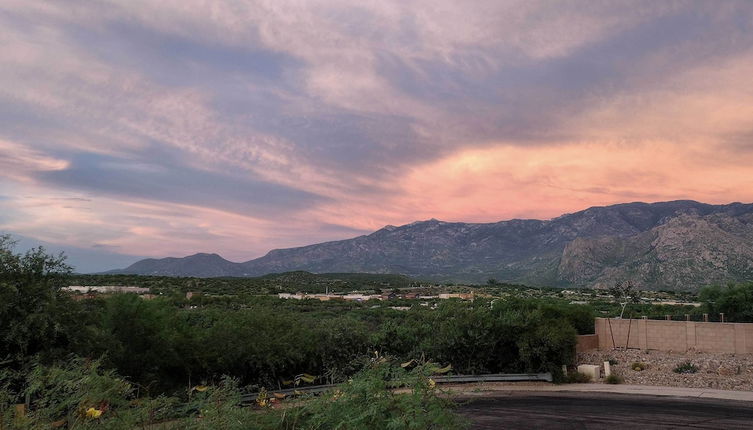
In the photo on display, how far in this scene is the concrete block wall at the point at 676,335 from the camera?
3538 centimetres

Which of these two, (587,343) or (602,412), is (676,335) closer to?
(587,343)

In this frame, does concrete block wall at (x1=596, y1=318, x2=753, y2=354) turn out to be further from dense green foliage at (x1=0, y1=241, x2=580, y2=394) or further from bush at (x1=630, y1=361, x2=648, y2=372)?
bush at (x1=630, y1=361, x2=648, y2=372)

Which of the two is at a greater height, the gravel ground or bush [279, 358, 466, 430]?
bush [279, 358, 466, 430]

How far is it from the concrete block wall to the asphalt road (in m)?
11.3

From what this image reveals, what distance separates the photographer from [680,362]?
3347 centimetres

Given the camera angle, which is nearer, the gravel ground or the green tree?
the green tree

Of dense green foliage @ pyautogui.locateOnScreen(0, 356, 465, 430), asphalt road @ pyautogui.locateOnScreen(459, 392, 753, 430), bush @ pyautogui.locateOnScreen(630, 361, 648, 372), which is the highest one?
dense green foliage @ pyautogui.locateOnScreen(0, 356, 465, 430)

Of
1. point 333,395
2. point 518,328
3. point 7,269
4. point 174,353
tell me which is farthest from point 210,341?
point 333,395

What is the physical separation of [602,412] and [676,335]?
17.2 m

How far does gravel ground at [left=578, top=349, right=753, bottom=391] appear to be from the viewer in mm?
30141

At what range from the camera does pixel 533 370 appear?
109 ft

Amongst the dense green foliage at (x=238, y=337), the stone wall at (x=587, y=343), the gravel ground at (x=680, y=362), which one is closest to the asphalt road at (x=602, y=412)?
the gravel ground at (x=680, y=362)

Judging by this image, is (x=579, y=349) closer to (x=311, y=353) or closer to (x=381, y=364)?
(x=311, y=353)

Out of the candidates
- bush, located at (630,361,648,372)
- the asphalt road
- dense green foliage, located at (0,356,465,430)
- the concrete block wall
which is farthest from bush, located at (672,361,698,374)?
dense green foliage, located at (0,356,465,430)
